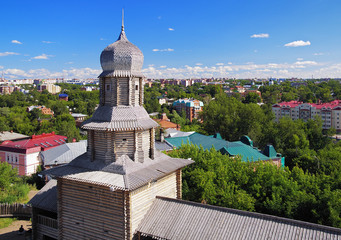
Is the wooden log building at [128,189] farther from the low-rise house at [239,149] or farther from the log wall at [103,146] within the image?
the low-rise house at [239,149]

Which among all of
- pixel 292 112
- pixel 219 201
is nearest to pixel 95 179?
pixel 219 201

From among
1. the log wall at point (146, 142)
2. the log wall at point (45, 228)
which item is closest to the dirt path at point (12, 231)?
the log wall at point (45, 228)

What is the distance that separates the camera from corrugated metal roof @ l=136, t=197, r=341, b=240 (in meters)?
11.4

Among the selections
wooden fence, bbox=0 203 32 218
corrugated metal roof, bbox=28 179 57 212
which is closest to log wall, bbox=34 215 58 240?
corrugated metal roof, bbox=28 179 57 212

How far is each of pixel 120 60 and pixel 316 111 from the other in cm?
9061

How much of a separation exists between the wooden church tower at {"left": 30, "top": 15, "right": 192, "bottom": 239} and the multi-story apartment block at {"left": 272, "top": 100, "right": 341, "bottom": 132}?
83.0 meters

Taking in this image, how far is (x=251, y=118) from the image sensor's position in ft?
195

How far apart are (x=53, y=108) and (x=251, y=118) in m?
72.2

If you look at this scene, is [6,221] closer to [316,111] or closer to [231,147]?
[231,147]

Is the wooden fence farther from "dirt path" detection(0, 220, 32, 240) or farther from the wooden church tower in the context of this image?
the wooden church tower

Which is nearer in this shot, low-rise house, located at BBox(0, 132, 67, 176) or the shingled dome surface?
the shingled dome surface

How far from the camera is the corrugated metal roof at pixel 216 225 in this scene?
11.4 metres

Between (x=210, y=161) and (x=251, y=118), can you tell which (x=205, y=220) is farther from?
(x=251, y=118)

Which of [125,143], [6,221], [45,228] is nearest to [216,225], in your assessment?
[125,143]
